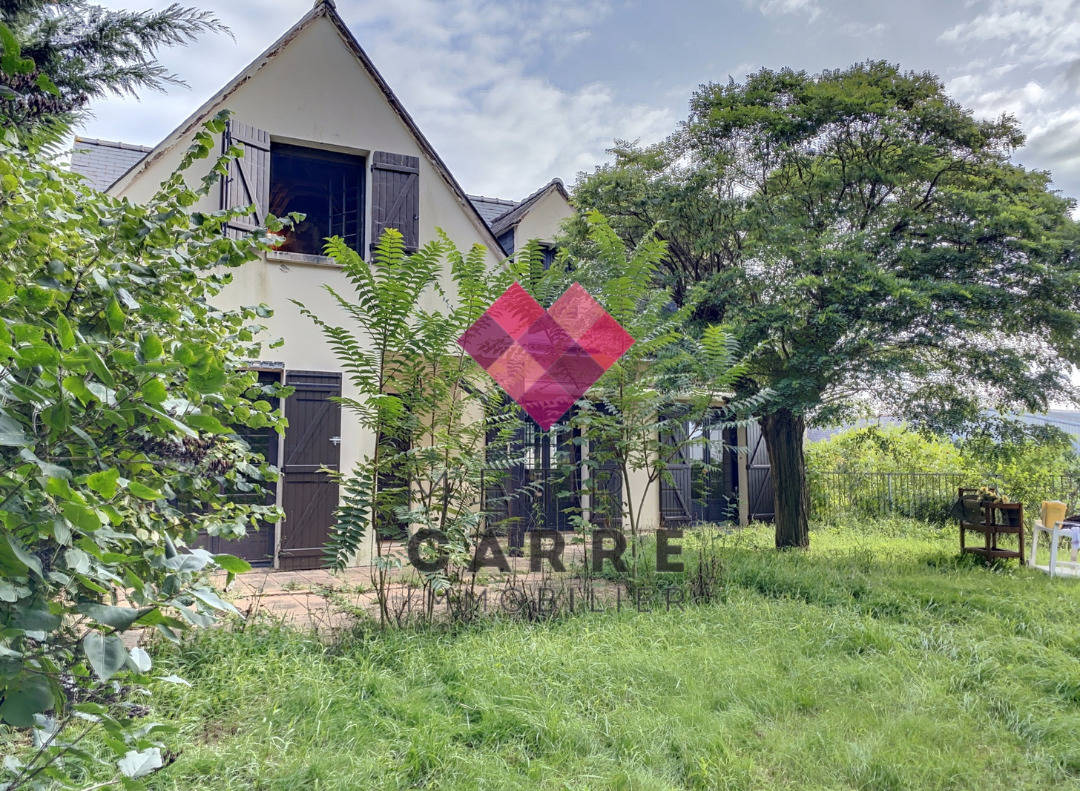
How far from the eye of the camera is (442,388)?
428cm

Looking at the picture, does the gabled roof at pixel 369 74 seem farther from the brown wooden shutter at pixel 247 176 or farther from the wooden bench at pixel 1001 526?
the wooden bench at pixel 1001 526

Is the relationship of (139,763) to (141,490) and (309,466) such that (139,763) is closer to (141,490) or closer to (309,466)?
(141,490)

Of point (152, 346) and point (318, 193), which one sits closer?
point (152, 346)

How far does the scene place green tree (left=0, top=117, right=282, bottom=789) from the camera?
0.83m

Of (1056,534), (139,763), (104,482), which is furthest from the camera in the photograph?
(1056,534)

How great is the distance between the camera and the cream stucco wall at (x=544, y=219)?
1013 centimetres

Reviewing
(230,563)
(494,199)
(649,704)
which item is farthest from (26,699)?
(494,199)

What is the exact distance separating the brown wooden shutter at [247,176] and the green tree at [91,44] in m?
2.05

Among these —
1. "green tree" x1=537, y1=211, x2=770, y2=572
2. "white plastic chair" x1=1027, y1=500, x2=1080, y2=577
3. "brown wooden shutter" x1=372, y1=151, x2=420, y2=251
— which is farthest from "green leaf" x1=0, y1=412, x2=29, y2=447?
"white plastic chair" x1=1027, y1=500, x2=1080, y2=577

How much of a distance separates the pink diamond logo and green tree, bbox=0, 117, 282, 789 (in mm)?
2615

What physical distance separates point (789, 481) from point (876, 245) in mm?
2999

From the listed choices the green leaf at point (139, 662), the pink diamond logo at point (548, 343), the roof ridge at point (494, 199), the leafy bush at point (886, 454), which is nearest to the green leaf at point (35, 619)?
the green leaf at point (139, 662)

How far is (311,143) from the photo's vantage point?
7.51 m

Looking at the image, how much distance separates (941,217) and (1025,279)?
1.05 metres
